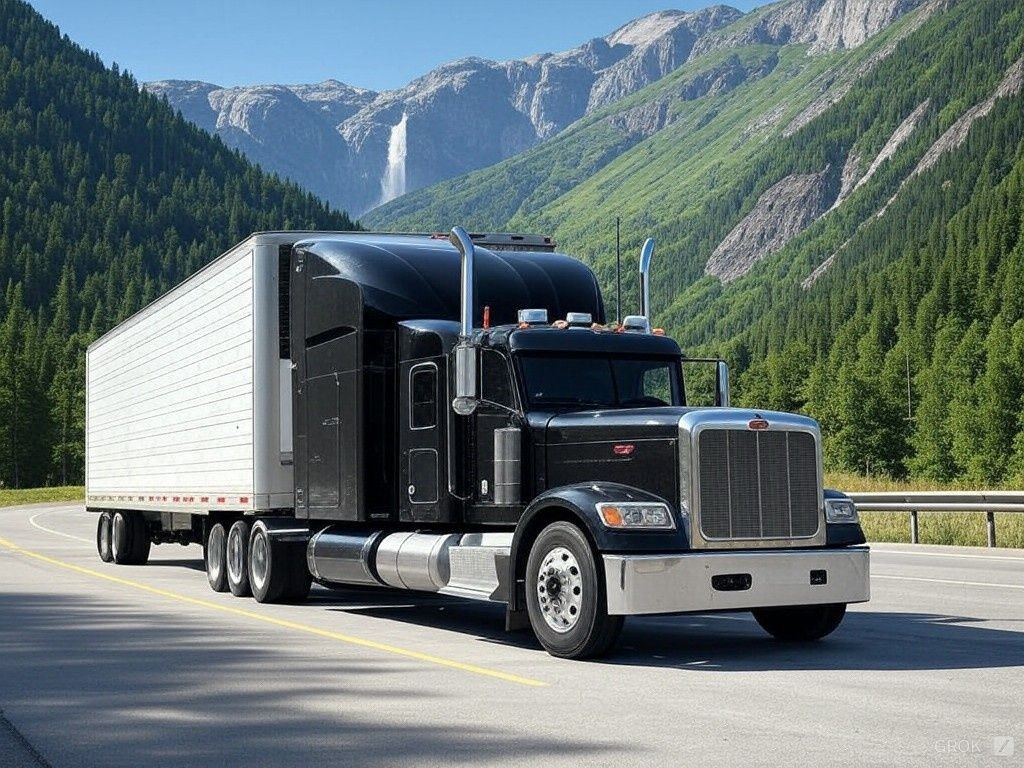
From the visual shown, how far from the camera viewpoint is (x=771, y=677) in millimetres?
10109

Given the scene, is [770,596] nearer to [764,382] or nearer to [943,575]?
[943,575]

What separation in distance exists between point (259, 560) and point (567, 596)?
20.7 feet

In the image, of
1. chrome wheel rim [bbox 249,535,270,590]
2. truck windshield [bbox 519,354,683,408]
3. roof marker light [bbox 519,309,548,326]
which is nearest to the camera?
truck windshield [bbox 519,354,683,408]

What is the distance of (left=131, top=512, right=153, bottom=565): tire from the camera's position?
23.8m

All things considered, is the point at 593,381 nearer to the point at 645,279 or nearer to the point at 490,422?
the point at 490,422

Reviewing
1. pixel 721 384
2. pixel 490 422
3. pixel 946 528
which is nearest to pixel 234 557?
pixel 490 422

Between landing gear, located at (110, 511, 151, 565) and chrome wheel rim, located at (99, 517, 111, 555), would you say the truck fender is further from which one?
chrome wheel rim, located at (99, 517, 111, 555)

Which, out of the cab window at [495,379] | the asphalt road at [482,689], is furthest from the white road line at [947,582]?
the cab window at [495,379]

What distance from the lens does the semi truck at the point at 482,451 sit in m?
10.9

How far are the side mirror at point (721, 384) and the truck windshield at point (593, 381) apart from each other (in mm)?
799

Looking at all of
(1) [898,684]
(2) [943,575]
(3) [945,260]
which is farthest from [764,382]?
(1) [898,684]

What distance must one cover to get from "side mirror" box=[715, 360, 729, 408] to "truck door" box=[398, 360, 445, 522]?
2572 millimetres

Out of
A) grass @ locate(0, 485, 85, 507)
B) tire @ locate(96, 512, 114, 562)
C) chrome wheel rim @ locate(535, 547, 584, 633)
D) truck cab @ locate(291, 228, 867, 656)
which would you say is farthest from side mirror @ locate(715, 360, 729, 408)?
grass @ locate(0, 485, 85, 507)

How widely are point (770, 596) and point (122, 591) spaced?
32.5 ft
